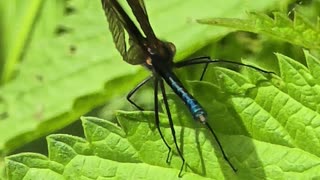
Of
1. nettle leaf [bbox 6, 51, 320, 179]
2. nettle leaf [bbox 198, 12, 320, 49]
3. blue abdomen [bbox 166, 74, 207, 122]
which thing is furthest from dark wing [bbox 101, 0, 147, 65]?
nettle leaf [bbox 198, 12, 320, 49]

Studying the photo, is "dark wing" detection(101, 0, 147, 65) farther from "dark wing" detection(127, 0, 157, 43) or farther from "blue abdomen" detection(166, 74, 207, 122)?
"blue abdomen" detection(166, 74, 207, 122)

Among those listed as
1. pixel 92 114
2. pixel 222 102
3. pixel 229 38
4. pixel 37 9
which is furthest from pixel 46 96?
pixel 222 102

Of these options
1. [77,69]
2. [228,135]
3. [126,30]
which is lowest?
[228,135]

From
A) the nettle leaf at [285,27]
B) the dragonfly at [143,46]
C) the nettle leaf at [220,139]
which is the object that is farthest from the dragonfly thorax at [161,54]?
the nettle leaf at [285,27]

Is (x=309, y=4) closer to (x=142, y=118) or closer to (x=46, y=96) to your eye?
(x=142, y=118)

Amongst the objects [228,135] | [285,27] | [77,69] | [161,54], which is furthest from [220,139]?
[77,69]

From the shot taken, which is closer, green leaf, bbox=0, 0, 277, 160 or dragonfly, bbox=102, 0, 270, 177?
dragonfly, bbox=102, 0, 270, 177

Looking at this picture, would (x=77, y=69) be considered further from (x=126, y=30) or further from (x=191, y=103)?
(x=191, y=103)
